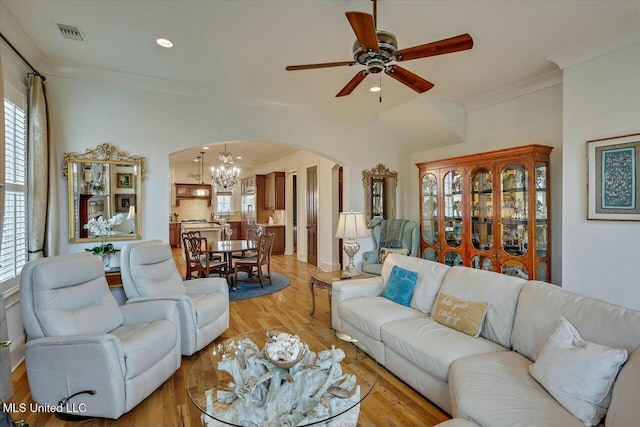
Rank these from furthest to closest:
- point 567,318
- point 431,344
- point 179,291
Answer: point 179,291, point 431,344, point 567,318

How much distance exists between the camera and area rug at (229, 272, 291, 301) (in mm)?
5246

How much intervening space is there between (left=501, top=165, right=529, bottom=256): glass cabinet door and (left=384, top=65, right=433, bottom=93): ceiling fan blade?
1982 millimetres

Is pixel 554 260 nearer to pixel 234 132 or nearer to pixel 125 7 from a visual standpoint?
pixel 234 132

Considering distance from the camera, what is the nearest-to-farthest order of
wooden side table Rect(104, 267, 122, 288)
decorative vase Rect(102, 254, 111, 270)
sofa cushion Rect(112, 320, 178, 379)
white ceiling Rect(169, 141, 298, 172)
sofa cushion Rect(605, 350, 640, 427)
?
sofa cushion Rect(605, 350, 640, 427), sofa cushion Rect(112, 320, 178, 379), wooden side table Rect(104, 267, 122, 288), decorative vase Rect(102, 254, 111, 270), white ceiling Rect(169, 141, 298, 172)

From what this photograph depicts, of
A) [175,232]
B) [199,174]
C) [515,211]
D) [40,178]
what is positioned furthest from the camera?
[199,174]

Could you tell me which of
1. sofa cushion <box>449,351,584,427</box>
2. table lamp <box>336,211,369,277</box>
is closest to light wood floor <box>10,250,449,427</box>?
sofa cushion <box>449,351,584,427</box>

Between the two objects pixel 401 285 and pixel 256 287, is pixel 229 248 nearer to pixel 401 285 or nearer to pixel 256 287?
pixel 256 287

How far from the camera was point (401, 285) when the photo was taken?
321cm

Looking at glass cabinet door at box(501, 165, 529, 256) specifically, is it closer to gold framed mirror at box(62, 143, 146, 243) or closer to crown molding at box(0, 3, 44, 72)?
gold framed mirror at box(62, 143, 146, 243)

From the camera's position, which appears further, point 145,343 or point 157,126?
A: point 157,126

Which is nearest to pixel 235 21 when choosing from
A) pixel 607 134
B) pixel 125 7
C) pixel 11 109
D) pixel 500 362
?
pixel 125 7

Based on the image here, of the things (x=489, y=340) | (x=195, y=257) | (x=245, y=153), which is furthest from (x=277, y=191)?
(x=489, y=340)

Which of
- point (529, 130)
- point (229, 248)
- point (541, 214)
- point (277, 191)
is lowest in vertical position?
point (229, 248)

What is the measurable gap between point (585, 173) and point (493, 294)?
190cm
